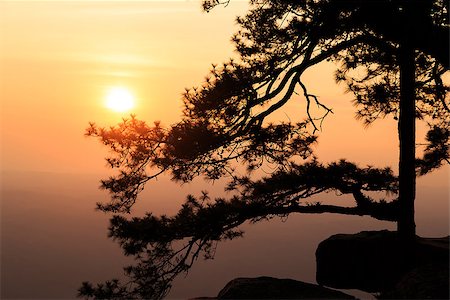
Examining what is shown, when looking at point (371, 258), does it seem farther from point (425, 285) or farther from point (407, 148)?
point (425, 285)

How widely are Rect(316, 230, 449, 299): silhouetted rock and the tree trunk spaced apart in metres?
0.35

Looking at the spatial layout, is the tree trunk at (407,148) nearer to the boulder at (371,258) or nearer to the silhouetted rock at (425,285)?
the boulder at (371,258)

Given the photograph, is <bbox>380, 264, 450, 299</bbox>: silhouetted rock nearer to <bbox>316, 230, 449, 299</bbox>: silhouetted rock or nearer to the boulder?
<bbox>316, 230, 449, 299</bbox>: silhouetted rock

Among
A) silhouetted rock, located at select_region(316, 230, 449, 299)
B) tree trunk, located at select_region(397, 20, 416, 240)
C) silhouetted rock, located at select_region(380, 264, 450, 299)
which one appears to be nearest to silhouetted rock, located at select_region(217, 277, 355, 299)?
silhouetted rock, located at select_region(380, 264, 450, 299)

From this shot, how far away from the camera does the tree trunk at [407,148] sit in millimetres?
10031

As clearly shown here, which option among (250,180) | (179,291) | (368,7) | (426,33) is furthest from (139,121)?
(179,291)

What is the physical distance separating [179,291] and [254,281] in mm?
148153

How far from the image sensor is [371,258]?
34.8 feet

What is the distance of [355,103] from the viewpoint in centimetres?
1184

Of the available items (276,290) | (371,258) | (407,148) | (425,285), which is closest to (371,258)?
(371,258)

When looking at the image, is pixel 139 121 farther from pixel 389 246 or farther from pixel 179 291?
pixel 179 291

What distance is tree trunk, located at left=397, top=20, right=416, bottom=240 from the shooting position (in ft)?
32.9

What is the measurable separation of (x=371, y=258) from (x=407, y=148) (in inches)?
85.4

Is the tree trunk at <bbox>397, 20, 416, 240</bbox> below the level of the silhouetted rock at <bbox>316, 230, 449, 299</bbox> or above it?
above
